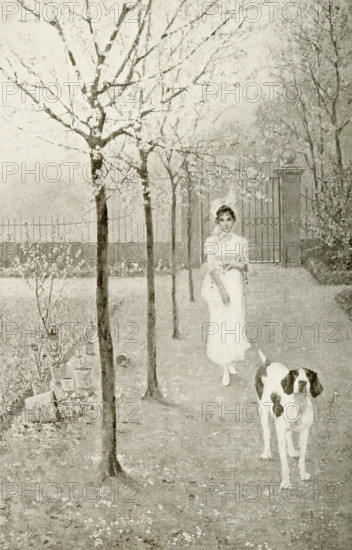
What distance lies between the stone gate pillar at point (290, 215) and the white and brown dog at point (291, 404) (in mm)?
1690

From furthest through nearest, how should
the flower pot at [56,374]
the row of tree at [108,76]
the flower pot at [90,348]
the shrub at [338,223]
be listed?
the shrub at [338,223]
the flower pot at [90,348]
the flower pot at [56,374]
the row of tree at [108,76]

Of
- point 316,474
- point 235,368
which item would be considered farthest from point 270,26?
point 316,474

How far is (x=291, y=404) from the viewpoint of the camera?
13.4 feet

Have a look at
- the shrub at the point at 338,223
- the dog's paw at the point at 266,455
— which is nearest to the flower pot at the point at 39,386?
the dog's paw at the point at 266,455

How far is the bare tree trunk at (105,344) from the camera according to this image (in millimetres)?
3875

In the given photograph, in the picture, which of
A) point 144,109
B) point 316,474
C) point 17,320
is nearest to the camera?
point 144,109

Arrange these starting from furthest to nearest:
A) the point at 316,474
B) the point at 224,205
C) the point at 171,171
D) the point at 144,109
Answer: the point at 171,171
the point at 224,205
the point at 316,474
the point at 144,109

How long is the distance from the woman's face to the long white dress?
10 centimetres

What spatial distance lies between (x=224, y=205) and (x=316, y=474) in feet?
4.99

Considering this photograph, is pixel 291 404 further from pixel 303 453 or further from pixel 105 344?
pixel 105 344

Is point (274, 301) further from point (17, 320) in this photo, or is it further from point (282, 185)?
point (17, 320)

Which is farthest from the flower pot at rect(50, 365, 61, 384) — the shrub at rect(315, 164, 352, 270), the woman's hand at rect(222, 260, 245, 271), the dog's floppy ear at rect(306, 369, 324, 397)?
the shrub at rect(315, 164, 352, 270)

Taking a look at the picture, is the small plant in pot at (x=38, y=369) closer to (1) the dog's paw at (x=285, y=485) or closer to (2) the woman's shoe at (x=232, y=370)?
(2) the woman's shoe at (x=232, y=370)

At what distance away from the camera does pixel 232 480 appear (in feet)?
13.4
